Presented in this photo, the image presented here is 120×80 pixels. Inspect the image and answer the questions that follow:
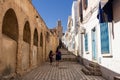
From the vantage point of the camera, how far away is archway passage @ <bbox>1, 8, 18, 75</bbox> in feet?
28.0

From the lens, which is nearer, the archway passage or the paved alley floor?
the archway passage

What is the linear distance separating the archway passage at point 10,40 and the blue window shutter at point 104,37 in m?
4.38

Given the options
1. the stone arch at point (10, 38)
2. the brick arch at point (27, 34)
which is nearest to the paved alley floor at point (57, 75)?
the stone arch at point (10, 38)

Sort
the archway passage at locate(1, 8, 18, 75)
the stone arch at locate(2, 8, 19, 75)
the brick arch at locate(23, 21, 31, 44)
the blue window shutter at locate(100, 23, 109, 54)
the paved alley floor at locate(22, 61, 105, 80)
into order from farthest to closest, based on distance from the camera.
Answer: the brick arch at locate(23, 21, 31, 44) → the paved alley floor at locate(22, 61, 105, 80) → the blue window shutter at locate(100, 23, 109, 54) → the stone arch at locate(2, 8, 19, 75) → the archway passage at locate(1, 8, 18, 75)

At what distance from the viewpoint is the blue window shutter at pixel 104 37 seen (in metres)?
9.34

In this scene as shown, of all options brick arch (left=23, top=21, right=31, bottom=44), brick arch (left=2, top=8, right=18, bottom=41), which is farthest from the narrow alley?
brick arch (left=2, top=8, right=18, bottom=41)

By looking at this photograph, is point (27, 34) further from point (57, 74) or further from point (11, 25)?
point (57, 74)

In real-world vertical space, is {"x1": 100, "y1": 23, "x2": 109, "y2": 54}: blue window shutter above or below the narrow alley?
above

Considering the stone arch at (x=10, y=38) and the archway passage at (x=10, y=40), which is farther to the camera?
the stone arch at (x=10, y=38)

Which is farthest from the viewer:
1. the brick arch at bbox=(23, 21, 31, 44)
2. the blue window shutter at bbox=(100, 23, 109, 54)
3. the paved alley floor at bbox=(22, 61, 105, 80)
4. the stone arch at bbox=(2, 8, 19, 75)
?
the brick arch at bbox=(23, 21, 31, 44)

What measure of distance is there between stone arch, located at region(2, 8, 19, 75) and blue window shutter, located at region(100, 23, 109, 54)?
14.3 ft

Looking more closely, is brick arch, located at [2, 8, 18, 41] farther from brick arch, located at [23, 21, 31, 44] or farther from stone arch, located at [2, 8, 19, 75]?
brick arch, located at [23, 21, 31, 44]

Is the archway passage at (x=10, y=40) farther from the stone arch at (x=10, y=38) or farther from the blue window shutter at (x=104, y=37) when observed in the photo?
the blue window shutter at (x=104, y=37)

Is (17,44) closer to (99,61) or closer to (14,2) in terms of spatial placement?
(14,2)
